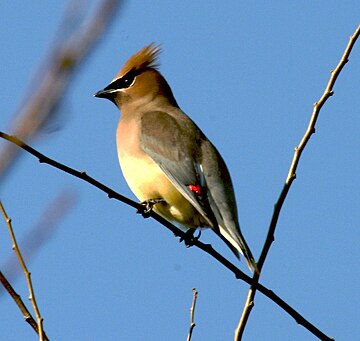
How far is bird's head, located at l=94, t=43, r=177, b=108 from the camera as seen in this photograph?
5805 mm

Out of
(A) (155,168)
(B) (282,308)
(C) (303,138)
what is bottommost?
(B) (282,308)

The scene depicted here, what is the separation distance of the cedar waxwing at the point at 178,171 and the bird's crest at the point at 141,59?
54 centimetres

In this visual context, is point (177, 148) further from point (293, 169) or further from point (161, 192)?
point (293, 169)

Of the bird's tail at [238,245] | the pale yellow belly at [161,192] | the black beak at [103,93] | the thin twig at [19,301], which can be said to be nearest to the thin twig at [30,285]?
the thin twig at [19,301]

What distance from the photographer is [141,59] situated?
596 centimetres

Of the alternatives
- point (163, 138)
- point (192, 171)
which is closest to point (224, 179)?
point (192, 171)

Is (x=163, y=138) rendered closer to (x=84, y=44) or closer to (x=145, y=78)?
(x=145, y=78)

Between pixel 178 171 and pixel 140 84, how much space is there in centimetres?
145

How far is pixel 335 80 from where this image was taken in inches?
118

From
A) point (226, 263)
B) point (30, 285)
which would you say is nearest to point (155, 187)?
point (226, 263)

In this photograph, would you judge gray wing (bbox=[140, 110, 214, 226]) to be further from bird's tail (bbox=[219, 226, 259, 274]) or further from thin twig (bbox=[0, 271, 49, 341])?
thin twig (bbox=[0, 271, 49, 341])

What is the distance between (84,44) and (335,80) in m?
2.04

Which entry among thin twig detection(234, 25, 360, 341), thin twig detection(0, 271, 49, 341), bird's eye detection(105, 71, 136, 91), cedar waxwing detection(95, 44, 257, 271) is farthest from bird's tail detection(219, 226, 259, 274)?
bird's eye detection(105, 71, 136, 91)

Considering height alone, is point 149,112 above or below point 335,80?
above
